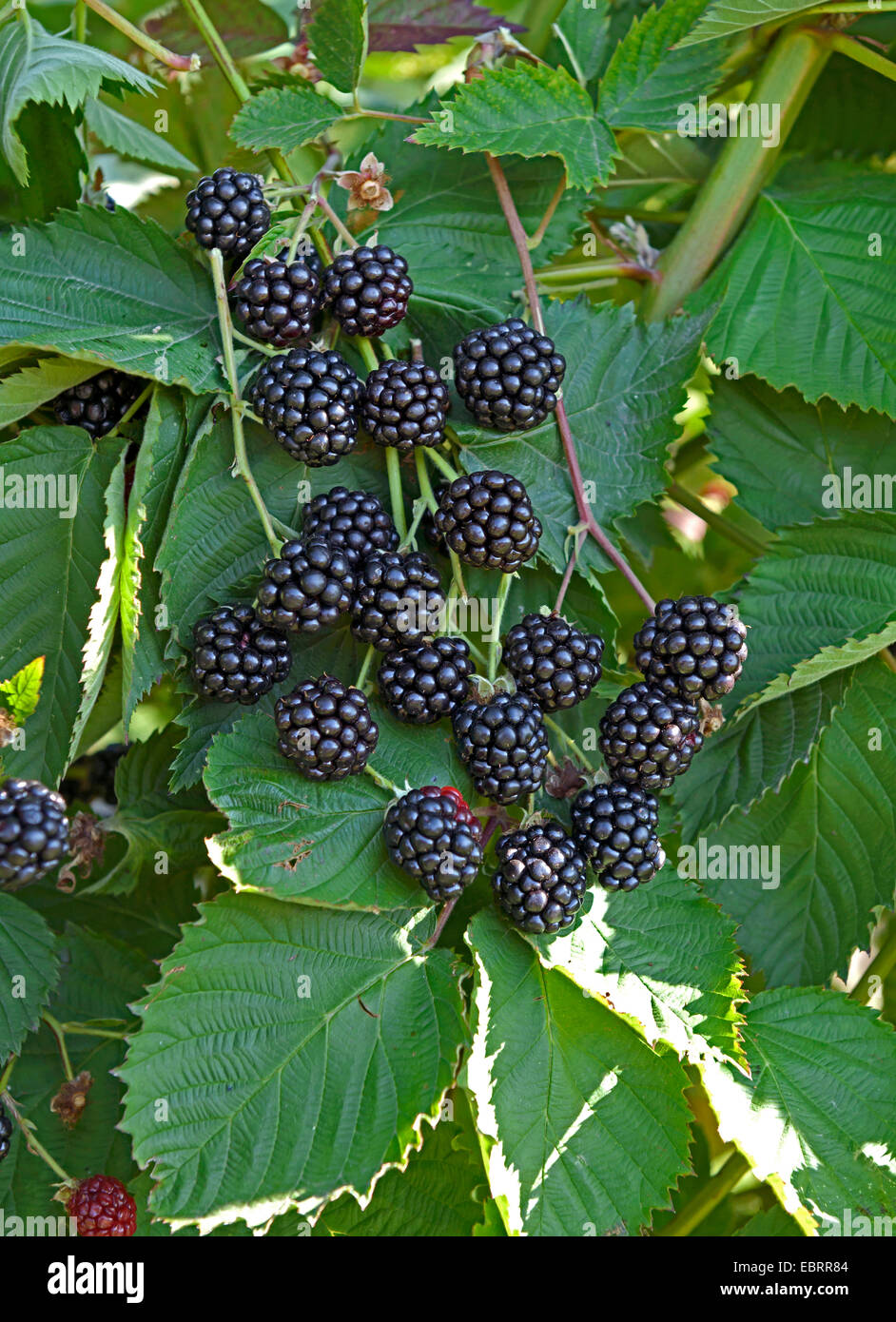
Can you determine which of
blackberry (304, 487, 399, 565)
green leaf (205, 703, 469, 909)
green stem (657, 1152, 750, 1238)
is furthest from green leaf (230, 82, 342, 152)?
green stem (657, 1152, 750, 1238)

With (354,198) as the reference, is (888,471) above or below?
below

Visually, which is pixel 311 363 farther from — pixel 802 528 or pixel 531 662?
pixel 802 528

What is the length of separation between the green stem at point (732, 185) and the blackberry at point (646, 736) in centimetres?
59

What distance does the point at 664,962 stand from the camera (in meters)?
1.15

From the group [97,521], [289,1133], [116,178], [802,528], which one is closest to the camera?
[289,1133]

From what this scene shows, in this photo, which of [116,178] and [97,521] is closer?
[97,521]

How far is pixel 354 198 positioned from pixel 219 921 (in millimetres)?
813

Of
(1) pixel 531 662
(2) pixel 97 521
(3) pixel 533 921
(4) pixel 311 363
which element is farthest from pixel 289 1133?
(4) pixel 311 363

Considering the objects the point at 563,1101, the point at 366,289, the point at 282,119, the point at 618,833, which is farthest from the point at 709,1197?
the point at 282,119

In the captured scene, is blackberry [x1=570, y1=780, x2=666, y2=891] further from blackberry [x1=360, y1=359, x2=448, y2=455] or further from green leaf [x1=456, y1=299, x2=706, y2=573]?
blackberry [x1=360, y1=359, x2=448, y2=455]

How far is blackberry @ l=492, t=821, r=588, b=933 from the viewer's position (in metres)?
1.07

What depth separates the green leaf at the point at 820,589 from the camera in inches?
52.8

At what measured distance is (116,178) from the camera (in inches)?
71.1

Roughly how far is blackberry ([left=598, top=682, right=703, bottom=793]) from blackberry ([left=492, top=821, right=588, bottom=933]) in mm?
102
